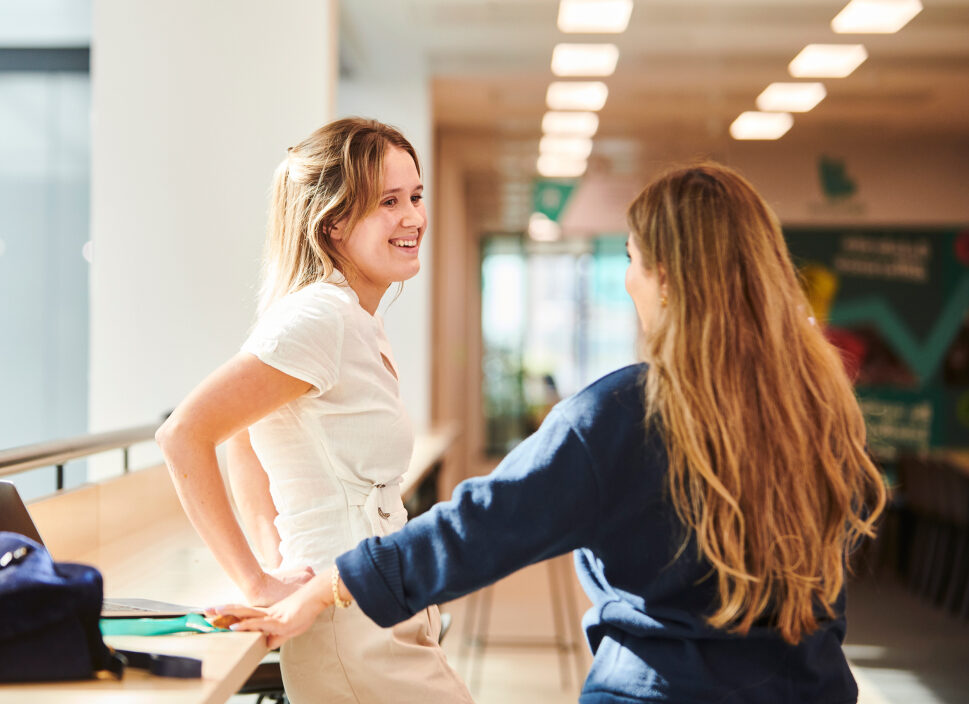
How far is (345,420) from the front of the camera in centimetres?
135

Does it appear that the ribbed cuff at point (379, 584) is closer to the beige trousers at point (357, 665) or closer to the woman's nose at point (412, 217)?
the beige trousers at point (357, 665)

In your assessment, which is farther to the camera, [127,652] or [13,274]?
[13,274]

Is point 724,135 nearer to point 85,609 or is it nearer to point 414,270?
point 414,270

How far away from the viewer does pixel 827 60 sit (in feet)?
20.0

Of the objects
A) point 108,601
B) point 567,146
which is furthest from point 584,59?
point 108,601

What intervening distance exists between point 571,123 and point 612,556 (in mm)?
7000

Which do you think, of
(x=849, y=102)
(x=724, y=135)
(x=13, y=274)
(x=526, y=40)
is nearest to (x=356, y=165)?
(x=13, y=274)

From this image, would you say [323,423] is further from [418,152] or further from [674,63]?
[674,63]

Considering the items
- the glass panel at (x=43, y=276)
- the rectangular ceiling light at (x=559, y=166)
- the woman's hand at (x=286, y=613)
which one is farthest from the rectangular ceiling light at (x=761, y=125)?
the woman's hand at (x=286, y=613)

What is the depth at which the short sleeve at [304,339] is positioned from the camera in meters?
1.28

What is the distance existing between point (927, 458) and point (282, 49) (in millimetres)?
5175

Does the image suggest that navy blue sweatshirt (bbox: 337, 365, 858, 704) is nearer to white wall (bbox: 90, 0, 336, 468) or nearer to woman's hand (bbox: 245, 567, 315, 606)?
woman's hand (bbox: 245, 567, 315, 606)

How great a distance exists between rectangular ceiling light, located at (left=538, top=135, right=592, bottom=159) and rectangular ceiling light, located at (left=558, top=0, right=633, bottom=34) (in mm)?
2850

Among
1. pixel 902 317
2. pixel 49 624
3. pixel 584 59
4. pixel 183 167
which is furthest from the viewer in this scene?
pixel 902 317
